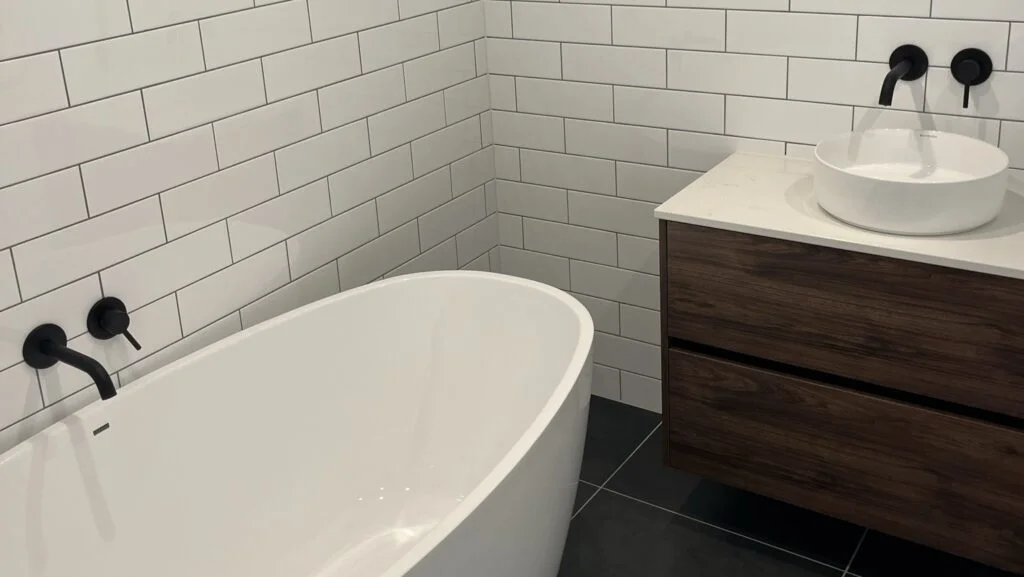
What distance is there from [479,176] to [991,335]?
1520 mm

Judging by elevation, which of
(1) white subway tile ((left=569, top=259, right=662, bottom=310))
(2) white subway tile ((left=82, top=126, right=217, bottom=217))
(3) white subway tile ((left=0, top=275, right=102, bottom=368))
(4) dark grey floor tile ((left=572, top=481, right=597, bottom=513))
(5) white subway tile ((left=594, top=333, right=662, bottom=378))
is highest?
(2) white subway tile ((left=82, top=126, right=217, bottom=217))

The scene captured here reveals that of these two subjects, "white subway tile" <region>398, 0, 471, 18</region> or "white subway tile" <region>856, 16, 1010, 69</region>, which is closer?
"white subway tile" <region>856, 16, 1010, 69</region>

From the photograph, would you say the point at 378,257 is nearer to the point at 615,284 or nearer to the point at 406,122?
the point at 406,122

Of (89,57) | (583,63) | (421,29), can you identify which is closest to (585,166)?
(583,63)

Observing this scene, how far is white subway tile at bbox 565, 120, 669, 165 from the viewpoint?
2682mm

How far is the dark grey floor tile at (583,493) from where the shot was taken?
2585 mm

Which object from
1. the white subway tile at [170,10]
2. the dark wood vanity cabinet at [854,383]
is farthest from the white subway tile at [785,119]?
the white subway tile at [170,10]

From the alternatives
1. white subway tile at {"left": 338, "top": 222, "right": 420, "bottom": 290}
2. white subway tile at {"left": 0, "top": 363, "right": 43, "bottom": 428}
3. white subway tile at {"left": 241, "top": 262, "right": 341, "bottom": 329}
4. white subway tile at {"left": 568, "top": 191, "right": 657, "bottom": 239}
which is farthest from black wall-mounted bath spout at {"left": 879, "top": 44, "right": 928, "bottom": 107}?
→ white subway tile at {"left": 0, "top": 363, "right": 43, "bottom": 428}

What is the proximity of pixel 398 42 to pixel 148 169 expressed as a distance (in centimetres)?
81

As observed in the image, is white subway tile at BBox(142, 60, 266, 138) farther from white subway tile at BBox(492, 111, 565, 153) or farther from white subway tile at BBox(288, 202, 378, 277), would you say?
white subway tile at BBox(492, 111, 565, 153)

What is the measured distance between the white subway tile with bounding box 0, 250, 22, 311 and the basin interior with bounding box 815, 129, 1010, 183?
5.16 feet

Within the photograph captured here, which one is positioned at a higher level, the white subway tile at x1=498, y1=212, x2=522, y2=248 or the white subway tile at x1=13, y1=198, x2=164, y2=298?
the white subway tile at x1=13, y1=198, x2=164, y2=298

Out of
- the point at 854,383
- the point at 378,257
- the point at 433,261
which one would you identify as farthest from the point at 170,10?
the point at 854,383

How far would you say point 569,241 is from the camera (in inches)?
116
